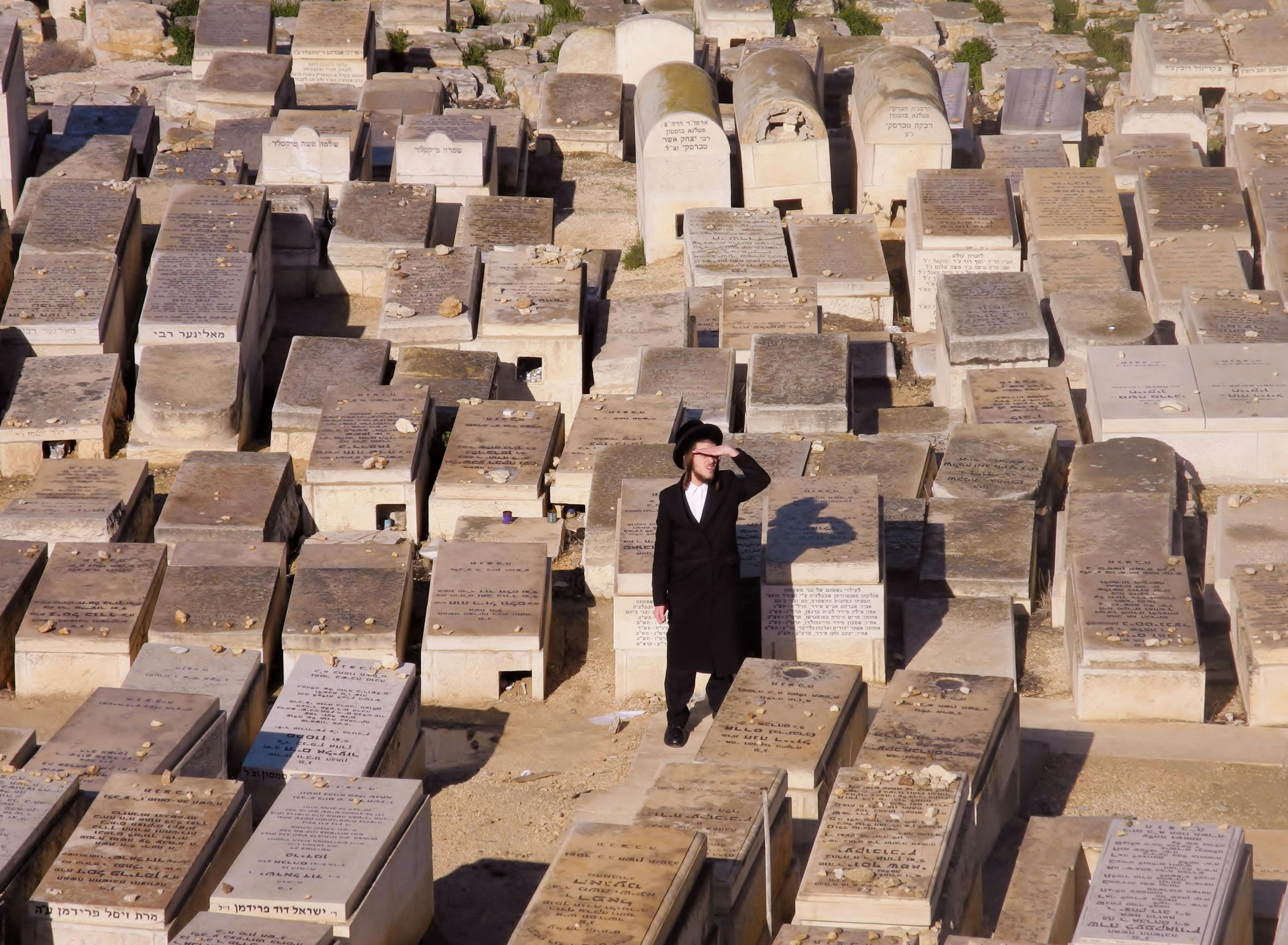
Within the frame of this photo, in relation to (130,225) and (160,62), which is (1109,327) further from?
(160,62)

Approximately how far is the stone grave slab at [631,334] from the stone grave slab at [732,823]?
17.5 feet

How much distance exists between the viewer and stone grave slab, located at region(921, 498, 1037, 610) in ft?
31.9

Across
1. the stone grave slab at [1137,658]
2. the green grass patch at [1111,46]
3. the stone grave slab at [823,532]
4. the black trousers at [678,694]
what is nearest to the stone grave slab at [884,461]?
the stone grave slab at [823,532]

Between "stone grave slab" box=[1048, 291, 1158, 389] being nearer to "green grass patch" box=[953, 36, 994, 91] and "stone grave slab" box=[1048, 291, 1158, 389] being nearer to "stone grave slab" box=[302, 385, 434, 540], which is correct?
"stone grave slab" box=[302, 385, 434, 540]

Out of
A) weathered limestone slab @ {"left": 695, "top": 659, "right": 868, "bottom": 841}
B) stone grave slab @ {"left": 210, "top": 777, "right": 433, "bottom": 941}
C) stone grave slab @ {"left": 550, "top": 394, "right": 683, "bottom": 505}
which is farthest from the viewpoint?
stone grave slab @ {"left": 550, "top": 394, "right": 683, "bottom": 505}

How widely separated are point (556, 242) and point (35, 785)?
10.0 m

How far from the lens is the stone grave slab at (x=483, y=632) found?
928 centimetres

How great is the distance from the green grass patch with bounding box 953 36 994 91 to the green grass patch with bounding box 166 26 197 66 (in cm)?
881

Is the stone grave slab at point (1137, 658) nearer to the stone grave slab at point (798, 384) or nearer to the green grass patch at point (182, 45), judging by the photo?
the stone grave slab at point (798, 384)

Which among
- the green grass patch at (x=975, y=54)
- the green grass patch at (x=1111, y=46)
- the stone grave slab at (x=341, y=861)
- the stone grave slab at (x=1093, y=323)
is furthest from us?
the green grass patch at (x=1111, y=46)

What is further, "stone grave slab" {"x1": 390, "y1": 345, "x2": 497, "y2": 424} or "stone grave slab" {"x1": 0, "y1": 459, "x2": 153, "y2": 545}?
"stone grave slab" {"x1": 390, "y1": 345, "x2": 497, "y2": 424}

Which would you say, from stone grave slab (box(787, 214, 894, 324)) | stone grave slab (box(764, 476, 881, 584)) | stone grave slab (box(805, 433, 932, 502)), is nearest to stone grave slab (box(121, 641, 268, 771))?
stone grave slab (box(764, 476, 881, 584))

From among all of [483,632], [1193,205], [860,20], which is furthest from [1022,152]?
[483,632]

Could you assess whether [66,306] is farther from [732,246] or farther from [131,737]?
[131,737]
